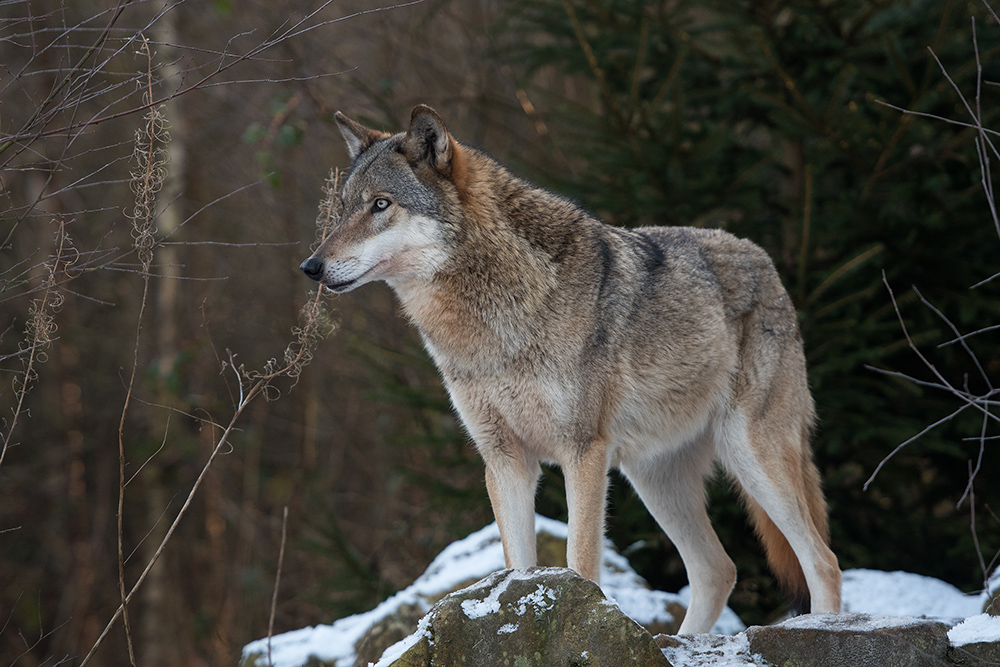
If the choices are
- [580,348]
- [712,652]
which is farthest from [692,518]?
[712,652]

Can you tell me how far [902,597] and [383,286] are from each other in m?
6.70

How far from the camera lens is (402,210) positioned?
3770 millimetres

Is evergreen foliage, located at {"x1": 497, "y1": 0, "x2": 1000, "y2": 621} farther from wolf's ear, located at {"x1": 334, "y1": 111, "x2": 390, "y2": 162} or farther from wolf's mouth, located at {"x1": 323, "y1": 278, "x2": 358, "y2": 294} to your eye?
wolf's mouth, located at {"x1": 323, "y1": 278, "x2": 358, "y2": 294}

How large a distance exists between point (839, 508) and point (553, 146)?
14.2ft

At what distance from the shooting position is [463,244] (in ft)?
12.5

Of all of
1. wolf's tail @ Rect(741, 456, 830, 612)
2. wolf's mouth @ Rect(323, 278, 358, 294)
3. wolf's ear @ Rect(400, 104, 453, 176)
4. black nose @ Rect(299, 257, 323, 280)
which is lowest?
wolf's tail @ Rect(741, 456, 830, 612)

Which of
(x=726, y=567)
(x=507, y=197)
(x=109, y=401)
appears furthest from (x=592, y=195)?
(x=109, y=401)

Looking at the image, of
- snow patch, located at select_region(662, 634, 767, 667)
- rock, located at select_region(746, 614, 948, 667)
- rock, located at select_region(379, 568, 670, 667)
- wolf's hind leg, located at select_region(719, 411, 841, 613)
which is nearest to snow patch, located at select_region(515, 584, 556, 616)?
rock, located at select_region(379, 568, 670, 667)

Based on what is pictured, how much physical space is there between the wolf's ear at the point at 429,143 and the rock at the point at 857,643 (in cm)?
241

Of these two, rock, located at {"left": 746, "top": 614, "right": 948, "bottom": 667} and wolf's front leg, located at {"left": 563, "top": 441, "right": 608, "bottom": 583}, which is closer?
rock, located at {"left": 746, "top": 614, "right": 948, "bottom": 667}

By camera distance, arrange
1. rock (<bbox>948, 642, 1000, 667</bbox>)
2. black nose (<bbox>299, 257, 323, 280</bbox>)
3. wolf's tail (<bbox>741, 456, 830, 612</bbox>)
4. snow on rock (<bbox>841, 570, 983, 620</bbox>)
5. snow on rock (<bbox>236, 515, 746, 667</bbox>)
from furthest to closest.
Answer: snow on rock (<bbox>841, 570, 983, 620</bbox>) < snow on rock (<bbox>236, 515, 746, 667</bbox>) < wolf's tail (<bbox>741, 456, 830, 612</bbox>) < black nose (<bbox>299, 257, 323, 280</bbox>) < rock (<bbox>948, 642, 1000, 667</bbox>)

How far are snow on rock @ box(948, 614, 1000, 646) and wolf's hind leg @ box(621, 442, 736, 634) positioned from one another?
1.63 m

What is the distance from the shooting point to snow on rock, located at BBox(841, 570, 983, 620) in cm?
529

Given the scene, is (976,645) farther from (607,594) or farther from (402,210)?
(402,210)
